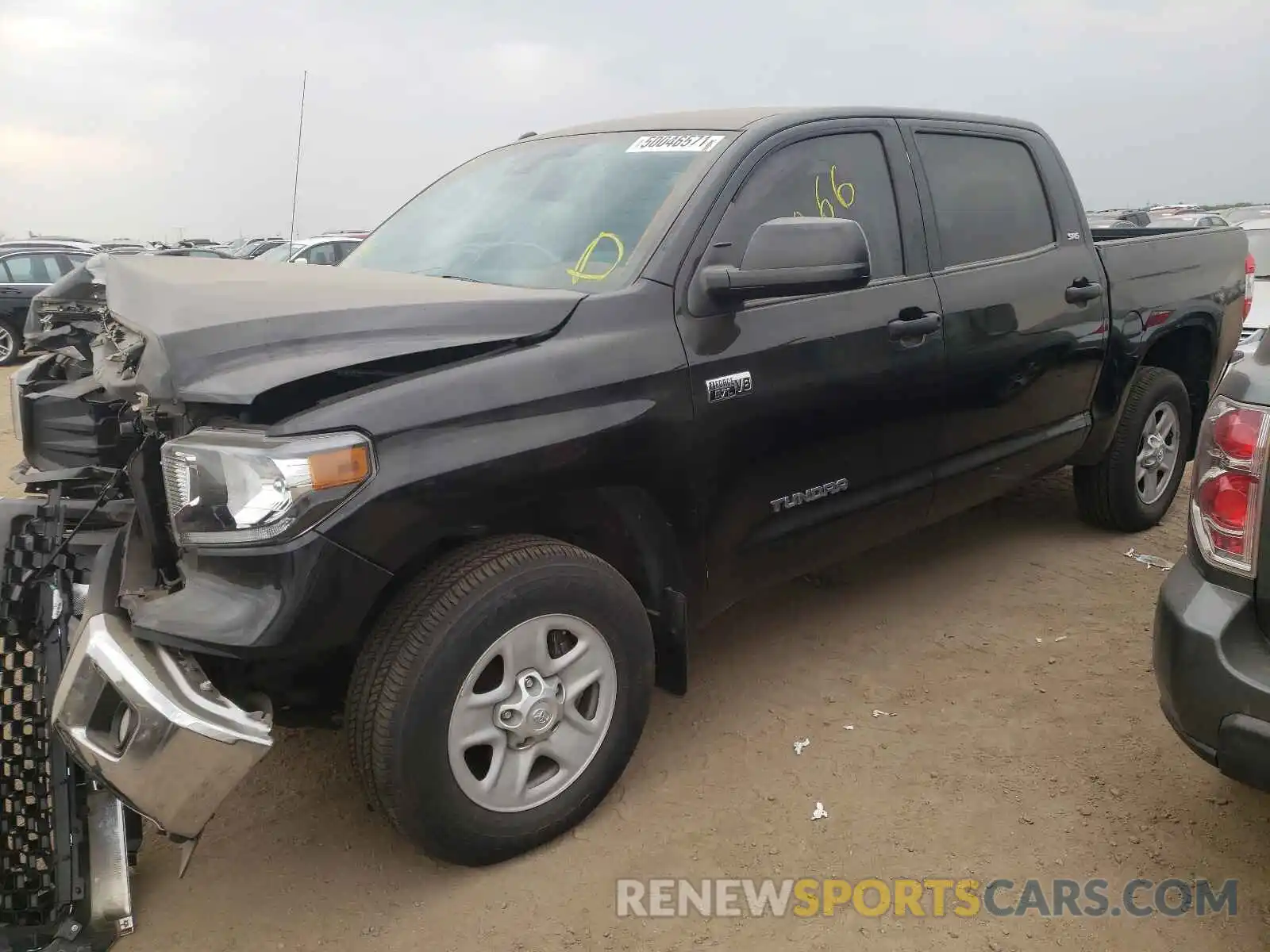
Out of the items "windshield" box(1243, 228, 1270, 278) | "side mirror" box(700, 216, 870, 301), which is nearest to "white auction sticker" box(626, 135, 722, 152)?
"side mirror" box(700, 216, 870, 301)

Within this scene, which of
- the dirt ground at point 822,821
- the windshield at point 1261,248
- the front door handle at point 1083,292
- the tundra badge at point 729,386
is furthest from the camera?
the windshield at point 1261,248

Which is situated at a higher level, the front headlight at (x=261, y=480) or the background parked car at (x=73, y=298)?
the background parked car at (x=73, y=298)

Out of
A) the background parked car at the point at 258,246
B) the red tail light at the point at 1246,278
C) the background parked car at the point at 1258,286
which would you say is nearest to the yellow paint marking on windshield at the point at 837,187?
the red tail light at the point at 1246,278

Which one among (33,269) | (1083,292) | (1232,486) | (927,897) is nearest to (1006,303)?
(1083,292)

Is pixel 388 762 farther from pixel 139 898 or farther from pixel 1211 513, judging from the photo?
pixel 1211 513

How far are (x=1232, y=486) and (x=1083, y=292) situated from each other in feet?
6.83

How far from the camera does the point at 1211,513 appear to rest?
6.62 feet

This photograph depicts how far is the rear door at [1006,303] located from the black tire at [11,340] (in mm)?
13594

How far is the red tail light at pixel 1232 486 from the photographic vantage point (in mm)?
1930

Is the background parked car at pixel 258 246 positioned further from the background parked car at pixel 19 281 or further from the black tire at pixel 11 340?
the black tire at pixel 11 340

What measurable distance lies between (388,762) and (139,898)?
84 centimetres

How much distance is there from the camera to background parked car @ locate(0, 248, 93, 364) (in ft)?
43.3

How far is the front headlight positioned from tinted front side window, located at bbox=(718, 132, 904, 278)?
1.30 m

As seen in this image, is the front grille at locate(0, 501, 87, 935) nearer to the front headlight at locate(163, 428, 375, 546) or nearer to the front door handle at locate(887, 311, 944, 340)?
the front headlight at locate(163, 428, 375, 546)
